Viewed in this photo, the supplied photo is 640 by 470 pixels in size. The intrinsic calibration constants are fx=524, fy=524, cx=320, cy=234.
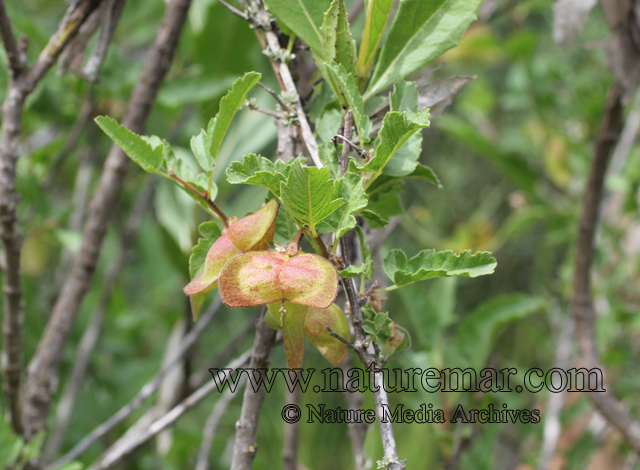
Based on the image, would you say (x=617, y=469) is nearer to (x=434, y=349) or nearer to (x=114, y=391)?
(x=434, y=349)

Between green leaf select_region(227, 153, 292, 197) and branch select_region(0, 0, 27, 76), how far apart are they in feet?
1.16

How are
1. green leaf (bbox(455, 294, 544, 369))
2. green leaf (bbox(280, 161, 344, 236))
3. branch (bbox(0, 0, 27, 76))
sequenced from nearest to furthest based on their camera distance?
green leaf (bbox(280, 161, 344, 236)) → branch (bbox(0, 0, 27, 76)) → green leaf (bbox(455, 294, 544, 369))

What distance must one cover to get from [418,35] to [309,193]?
6.8 inches

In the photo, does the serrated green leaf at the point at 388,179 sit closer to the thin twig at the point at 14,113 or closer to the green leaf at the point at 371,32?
the green leaf at the point at 371,32

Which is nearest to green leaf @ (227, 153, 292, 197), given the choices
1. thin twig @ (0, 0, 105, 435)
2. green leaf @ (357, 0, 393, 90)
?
green leaf @ (357, 0, 393, 90)

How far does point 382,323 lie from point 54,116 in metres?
0.94

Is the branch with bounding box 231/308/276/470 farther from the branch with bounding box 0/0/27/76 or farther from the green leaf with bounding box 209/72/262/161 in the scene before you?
the branch with bounding box 0/0/27/76

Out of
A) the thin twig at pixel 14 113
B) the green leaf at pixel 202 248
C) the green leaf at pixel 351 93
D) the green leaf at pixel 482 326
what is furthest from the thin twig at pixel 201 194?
the green leaf at pixel 482 326

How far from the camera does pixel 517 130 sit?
71.8 inches

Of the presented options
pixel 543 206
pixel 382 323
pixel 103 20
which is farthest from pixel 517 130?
pixel 382 323

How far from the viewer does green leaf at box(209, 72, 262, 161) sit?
326 mm

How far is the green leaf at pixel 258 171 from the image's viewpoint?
12.1 inches

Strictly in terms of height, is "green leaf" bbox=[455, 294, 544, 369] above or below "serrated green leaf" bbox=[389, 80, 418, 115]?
above

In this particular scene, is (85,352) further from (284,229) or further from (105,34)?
(284,229)
